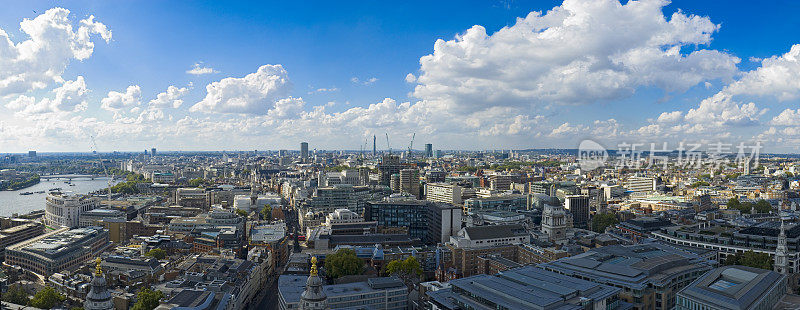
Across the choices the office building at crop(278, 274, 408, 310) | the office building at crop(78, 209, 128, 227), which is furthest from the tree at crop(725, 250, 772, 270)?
the office building at crop(78, 209, 128, 227)

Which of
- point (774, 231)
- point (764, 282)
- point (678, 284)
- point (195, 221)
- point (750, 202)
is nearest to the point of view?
point (764, 282)

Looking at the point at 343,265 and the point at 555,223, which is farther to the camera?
the point at 555,223

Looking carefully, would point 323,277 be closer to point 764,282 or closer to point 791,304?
point 764,282

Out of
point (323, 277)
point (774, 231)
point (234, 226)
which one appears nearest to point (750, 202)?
point (774, 231)

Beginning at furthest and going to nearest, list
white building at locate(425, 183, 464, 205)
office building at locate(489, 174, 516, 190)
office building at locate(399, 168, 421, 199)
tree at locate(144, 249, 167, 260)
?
1. office building at locate(489, 174, 516, 190)
2. office building at locate(399, 168, 421, 199)
3. white building at locate(425, 183, 464, 205)
4. tree at locate(144, 249, 167, 260)

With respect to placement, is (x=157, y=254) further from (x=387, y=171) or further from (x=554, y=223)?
(x=387, y=171)

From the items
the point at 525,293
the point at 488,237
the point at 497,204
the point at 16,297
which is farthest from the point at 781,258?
the point at 16,297

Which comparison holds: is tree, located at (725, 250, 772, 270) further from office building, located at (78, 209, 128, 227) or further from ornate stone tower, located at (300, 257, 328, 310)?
office building, located at (78, 209, 128, 227)
